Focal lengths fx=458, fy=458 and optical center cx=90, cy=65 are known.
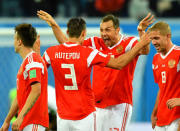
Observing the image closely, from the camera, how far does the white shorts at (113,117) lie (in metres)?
6.25

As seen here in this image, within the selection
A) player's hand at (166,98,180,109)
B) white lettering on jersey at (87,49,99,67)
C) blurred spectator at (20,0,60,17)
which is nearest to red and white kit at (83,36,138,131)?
white lettering on jersey at (87,49,99,67)

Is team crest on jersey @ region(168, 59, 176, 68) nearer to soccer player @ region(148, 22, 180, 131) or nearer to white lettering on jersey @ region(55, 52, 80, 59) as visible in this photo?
soccer player @ region(148, 22, 180, 131)

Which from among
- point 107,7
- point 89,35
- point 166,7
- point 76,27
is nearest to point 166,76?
point 76,27

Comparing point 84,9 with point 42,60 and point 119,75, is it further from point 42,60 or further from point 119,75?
point 42,60

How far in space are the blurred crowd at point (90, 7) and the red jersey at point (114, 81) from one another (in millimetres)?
4366

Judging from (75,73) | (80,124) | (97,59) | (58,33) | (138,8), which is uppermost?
(138,8)

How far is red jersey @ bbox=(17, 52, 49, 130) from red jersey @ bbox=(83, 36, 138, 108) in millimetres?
1179

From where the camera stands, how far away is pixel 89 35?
8.88m

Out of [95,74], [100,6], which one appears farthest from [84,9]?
[95,74]

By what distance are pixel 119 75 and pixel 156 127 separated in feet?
2.78

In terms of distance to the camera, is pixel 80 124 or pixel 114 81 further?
pixel 114 81

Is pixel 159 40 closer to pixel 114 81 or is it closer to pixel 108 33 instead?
pixel 108 33

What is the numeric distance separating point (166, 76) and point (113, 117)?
1.02 metres

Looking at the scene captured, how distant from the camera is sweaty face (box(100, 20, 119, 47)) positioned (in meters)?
6.11
